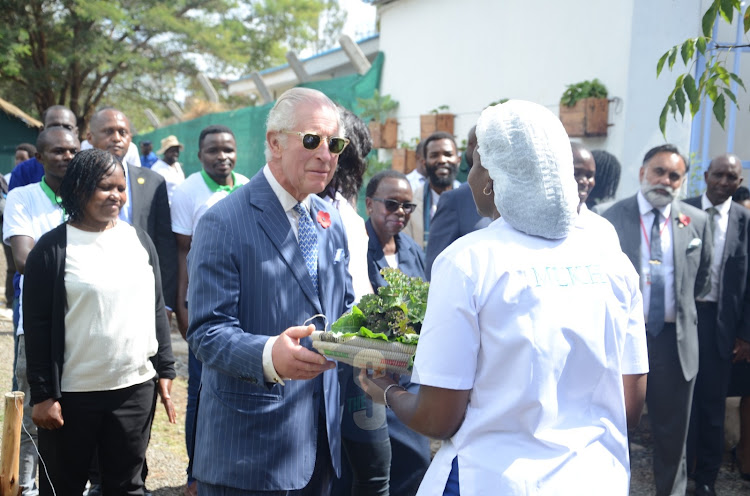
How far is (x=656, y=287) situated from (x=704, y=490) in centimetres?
173

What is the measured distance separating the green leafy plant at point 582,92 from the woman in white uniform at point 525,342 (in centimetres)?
668

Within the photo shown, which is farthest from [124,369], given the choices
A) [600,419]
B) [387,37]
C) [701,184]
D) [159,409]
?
[387,37]

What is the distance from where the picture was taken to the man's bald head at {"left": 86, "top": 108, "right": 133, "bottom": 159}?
5484 mm

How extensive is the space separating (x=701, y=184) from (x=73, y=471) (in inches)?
258

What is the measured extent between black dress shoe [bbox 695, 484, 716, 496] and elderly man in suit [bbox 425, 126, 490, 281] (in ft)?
9.29

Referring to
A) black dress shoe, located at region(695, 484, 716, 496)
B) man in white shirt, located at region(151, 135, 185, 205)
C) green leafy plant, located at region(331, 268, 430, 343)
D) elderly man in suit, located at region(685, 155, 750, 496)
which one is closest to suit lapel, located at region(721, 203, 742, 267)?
elderly man in suit, located at region(685, 155, 750, 496)

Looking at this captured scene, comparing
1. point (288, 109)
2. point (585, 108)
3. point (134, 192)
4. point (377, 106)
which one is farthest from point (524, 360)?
point (377, 106)

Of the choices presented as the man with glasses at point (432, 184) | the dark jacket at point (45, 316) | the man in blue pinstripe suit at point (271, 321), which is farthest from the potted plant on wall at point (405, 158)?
the man in blue pinstripe suit at point (271, 321)

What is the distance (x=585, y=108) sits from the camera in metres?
8.36

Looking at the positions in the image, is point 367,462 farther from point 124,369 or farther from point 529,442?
point 529,442

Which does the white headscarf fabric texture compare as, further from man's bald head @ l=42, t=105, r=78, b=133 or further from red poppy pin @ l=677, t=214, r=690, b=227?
man's bald head @ l=42, t=105, r=78, b=133

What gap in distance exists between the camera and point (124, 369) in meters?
3.69

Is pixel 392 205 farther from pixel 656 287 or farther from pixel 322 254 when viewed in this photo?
pixel 656 287

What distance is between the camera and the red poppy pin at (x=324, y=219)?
119 inches
